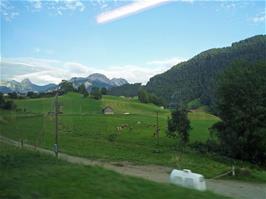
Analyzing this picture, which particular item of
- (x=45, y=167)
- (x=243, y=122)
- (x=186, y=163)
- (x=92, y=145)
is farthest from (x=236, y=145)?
(x=45, y=167)

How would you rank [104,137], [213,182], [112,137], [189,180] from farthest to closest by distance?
1. [104,137]
2. [112,137]
3. [213,182]
4. [189,180]

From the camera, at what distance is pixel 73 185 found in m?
11.5

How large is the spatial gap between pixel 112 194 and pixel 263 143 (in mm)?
30826

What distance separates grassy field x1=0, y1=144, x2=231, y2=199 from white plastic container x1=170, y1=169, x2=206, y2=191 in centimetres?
157

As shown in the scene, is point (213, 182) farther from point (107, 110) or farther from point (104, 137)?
point (107, 110)

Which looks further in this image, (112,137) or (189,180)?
(112,137)

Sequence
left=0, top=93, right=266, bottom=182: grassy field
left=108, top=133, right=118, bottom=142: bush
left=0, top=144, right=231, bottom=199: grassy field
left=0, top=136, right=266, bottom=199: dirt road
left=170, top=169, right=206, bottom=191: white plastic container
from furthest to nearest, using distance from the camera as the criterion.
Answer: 1. left=108, top=133, right=118, bottom=142: bush
2. left=0, top=93, right=266, bottom=182: grassy field
3. left=0, top=136, right=266, bottom=199: dirt road
4. left=170, top=169, right=206, bottom=191: white plastic container
5. left=0, top=144, right=231, bottom=199: grassy field

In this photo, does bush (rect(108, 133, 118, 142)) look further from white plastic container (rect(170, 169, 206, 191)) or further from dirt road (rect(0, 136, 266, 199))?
white plastic container (rect(170, 169, 206, 191))

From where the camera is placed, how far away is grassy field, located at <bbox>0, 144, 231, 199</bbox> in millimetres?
10422

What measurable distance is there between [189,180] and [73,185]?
4438 mm

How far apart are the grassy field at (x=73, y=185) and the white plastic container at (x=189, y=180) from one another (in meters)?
1.57

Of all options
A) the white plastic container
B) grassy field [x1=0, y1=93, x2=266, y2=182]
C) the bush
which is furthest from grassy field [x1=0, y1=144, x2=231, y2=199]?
the bush

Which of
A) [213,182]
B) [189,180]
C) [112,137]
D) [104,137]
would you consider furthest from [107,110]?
[189,180]

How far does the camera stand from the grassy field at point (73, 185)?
34.2 feet
